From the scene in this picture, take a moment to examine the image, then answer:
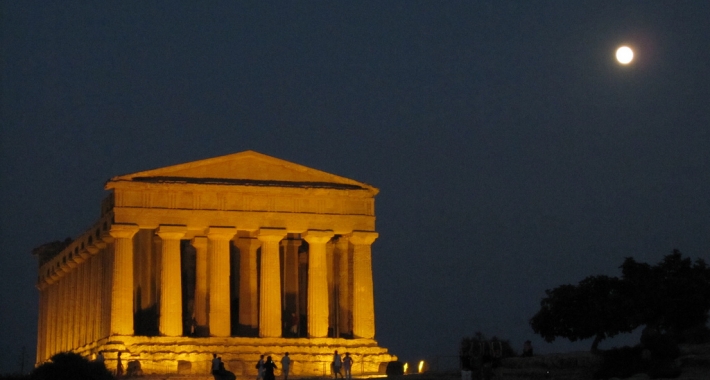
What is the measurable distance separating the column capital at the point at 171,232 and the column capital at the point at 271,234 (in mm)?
3592

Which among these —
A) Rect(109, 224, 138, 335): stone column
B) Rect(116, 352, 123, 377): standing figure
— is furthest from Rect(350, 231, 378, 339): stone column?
Rect(116, 352, 123, 377): standing figure

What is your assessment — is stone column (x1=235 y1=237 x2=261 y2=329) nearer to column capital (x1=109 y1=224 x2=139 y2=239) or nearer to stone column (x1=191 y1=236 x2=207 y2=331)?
stone column (x1=191 y1=236 x2=207 y2=331)

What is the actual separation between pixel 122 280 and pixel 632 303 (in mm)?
22748

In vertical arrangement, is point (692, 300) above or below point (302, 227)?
below

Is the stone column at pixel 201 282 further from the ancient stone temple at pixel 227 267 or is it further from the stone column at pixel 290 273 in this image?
the stone column at pixel 290 273

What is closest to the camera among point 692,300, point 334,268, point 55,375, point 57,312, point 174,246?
point 55,375

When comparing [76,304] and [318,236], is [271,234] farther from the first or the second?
[76,304]

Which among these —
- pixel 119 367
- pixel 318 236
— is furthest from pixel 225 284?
pixel 119 367

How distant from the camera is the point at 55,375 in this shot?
6094cm

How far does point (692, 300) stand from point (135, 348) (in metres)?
24.4

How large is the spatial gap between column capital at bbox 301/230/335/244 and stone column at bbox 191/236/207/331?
4.99m

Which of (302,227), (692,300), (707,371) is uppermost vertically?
(302,227)

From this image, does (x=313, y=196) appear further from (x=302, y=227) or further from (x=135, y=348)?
(x=135, y=348)

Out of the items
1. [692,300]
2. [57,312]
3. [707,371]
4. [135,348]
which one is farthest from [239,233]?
[707,371]
